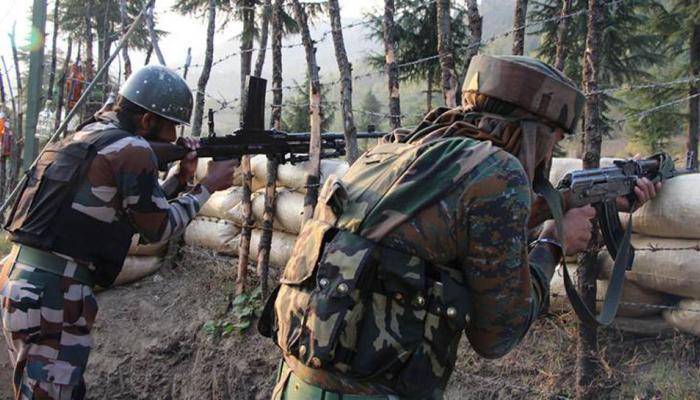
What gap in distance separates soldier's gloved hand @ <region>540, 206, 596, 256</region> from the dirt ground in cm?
203

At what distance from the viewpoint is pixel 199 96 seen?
6898 millimetres

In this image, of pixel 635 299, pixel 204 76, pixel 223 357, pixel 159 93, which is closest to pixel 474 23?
pixel 635 299

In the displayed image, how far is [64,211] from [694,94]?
361 inches

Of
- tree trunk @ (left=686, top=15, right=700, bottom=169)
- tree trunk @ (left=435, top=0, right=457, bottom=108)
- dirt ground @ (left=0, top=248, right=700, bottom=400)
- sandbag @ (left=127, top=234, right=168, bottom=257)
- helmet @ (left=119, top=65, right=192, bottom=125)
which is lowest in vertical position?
dirt ground @ (left=0, top=248, right=700, bottom=400)

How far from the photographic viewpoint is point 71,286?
108 inches

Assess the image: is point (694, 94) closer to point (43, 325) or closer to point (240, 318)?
point (240, 318)

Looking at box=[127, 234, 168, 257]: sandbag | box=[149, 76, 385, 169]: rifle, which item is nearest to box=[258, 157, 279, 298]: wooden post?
box=[149, 76, 385, 169]: rifle

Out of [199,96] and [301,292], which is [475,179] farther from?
[199,96]

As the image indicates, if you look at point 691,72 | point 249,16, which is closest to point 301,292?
point 249,16

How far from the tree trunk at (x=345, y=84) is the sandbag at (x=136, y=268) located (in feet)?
10.4

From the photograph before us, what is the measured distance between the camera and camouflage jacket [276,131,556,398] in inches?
55.5

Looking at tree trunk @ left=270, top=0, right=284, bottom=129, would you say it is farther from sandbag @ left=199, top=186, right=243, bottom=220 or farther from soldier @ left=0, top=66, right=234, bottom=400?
soldier @ left=0, top=66, right=234, bottom=400

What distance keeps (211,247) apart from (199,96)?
1.80 metres

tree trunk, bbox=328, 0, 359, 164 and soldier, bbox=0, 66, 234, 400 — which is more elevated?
tree trunk, bbox=328, 0, 359, 164
